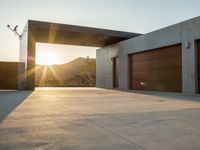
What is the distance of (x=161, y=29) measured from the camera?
19531 millimetres

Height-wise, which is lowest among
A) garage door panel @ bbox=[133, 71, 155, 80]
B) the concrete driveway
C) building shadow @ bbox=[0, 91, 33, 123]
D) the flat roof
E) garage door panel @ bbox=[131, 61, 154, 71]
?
the concrete driveway

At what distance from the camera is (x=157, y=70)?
802 inches

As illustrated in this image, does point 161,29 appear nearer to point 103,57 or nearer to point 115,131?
point 103,57

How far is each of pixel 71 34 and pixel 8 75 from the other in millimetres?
7046

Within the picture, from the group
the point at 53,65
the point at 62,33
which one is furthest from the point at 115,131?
the point at 53,65

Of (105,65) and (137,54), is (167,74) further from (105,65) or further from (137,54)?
(105,65)

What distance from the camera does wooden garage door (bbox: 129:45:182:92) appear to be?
18.3 meters

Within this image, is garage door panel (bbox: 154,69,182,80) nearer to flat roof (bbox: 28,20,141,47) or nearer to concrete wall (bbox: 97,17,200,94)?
concrete wall (bbox: 97,17,200,94)

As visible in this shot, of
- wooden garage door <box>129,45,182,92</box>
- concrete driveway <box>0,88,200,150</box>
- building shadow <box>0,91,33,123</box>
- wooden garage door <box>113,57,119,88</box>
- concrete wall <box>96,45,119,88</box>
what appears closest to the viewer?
concrete driveway <box>0,88,200,150</box>

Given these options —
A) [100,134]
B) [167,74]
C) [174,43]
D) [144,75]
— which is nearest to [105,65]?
[144,75]

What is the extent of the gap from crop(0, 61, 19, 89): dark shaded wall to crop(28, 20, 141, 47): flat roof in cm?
342

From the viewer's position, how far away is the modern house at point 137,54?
16.9 m

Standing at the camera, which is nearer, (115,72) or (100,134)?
(100,134)

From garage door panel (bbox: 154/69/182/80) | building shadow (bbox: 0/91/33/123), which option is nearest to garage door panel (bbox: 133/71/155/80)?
garage door panel (bbox: 154/69/182/80)
